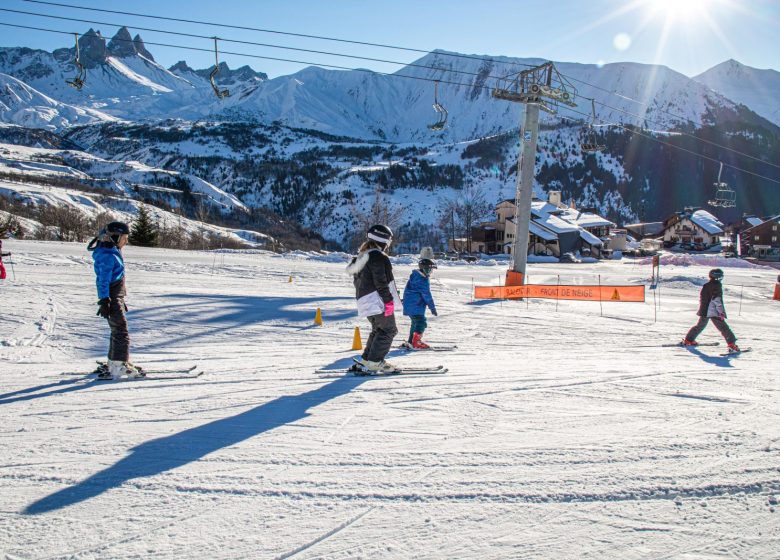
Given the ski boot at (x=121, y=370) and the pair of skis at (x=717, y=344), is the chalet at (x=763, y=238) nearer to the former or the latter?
the pair of skis at (x=717, y=344)

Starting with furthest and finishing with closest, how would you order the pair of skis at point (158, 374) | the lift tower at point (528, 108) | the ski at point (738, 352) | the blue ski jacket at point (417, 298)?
the lift tower at point (528, 108) < the ski at point (738, 352) < the blue ski jacket at point (417, 298) < the pair of skis at point (158, 374)

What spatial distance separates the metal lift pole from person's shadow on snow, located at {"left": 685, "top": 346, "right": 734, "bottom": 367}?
Result: 826 cm

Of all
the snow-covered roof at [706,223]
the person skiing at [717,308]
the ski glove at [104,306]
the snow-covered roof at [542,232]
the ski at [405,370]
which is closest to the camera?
the ski glove at [104,306]

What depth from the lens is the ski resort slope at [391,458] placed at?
2238mm

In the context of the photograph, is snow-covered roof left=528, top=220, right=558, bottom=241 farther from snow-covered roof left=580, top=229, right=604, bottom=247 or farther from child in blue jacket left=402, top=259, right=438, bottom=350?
child in blue jacket left=402, top=259, right=438, bottom=350

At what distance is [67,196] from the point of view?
7388 cm

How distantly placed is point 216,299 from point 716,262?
42.5 meters

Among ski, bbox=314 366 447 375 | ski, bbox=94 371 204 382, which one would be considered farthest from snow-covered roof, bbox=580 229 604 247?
ski, bbox=94 371 204 382

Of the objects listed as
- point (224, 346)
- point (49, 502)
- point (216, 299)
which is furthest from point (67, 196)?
point (49, 502)

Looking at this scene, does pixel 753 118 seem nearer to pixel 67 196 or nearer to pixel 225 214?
pixel 225 214

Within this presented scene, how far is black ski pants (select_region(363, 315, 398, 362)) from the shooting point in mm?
5175

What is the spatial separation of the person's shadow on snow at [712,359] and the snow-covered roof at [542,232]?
51.5 m

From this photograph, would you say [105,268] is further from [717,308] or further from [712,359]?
[717,308]

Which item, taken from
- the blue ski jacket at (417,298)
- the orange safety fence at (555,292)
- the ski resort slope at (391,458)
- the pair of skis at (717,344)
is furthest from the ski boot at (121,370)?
the orange safety fence at (555,292)
